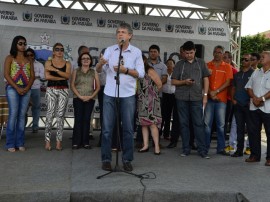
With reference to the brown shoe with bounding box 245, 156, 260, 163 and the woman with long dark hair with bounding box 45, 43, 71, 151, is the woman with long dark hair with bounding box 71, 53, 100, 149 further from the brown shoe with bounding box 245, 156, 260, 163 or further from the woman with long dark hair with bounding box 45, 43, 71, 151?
the brown shoe with bounding box 245, 156, 260, 163

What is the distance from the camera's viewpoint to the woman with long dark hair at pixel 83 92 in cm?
649

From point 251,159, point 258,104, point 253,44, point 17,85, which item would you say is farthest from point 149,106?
point 253,44

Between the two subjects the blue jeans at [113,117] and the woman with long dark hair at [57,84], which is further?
the woman with long dark hair at [57,84]

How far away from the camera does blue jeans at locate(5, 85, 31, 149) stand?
238 inches

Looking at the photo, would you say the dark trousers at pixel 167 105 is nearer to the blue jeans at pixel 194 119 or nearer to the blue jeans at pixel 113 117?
the blue jeans at pixel 194 119

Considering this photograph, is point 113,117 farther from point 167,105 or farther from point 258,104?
point 167,105

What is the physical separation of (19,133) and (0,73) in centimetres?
248

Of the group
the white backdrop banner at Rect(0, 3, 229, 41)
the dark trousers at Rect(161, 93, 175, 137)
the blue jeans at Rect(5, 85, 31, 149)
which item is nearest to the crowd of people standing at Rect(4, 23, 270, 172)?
the blue jeans at Rect(5, 85, 31, 149)

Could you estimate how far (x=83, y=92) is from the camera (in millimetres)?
6488

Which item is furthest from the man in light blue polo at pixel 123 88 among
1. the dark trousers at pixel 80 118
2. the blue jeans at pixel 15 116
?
the blue jeans at pixel 15 116

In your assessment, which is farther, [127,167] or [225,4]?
[225,4]

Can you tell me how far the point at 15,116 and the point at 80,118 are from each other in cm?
108

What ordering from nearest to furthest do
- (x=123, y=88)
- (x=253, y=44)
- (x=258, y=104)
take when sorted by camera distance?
(x=123, y=88) → (x=258, y=104) → (x=253, y=44)

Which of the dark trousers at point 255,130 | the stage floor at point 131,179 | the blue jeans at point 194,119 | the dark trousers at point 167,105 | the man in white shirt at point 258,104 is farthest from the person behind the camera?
the dark trousers at point 167,105
